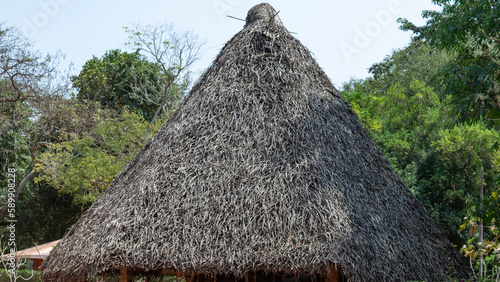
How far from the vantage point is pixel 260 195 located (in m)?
6.01

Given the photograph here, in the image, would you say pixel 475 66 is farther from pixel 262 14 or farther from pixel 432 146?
pixel 432 146

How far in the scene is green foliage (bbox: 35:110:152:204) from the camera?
1536 centimetres

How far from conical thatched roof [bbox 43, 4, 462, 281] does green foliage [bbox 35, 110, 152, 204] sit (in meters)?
8.38

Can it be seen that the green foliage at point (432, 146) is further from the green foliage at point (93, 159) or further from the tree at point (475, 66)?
the green foliage at point (93, 159)

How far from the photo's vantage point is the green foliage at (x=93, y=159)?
15359 millimetres

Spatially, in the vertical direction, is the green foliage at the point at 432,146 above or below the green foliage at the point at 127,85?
below

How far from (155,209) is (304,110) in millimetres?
2497

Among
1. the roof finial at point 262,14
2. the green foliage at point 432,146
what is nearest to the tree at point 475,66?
the roof finial at point 262,14

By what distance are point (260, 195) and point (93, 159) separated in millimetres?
10703

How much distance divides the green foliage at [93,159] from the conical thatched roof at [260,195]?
27.5 ft

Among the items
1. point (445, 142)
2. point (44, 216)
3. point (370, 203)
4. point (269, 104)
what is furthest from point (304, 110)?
point (44, 216)

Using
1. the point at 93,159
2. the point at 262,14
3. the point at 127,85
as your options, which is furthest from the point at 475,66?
the point at 127,85

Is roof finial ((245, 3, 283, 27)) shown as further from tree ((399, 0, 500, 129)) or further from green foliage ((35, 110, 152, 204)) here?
green foliage ((35, 110, 152, 204))

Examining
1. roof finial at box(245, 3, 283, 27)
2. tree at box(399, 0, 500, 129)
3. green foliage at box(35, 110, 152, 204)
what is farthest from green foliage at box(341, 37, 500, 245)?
green foliage at box(35, 110, 152, 204)
